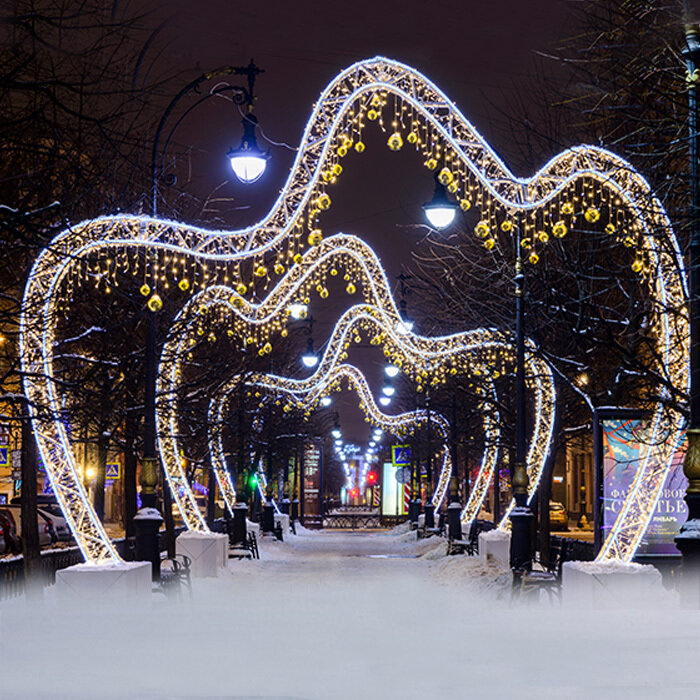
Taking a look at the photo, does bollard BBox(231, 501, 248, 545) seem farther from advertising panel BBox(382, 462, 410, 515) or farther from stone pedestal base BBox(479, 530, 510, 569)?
advertising panel BBox(382, 462, 410, 515)

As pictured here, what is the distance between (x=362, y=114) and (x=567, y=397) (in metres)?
15.7

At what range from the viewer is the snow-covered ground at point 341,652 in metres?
10.0

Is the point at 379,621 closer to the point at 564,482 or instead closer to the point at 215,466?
the point at 215,466

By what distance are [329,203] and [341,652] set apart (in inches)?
231

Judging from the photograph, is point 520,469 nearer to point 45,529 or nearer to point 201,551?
point 201,551

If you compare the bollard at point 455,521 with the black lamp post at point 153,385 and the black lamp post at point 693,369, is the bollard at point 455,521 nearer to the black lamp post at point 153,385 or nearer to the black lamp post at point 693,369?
the black lamp post at point 153,385

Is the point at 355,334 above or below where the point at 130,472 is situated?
above

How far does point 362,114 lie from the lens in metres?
15.2

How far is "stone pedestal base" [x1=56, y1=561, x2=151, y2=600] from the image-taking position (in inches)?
686

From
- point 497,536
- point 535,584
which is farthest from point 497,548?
point 535,584

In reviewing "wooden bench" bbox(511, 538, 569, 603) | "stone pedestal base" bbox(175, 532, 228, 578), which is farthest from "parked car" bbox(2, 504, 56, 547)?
"wooden bench" bbox(511, 538, 569, 603)

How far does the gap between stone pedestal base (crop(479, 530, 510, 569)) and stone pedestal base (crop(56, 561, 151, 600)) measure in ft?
41.4

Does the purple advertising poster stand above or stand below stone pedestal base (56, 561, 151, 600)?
above

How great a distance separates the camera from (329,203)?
1561 cm
